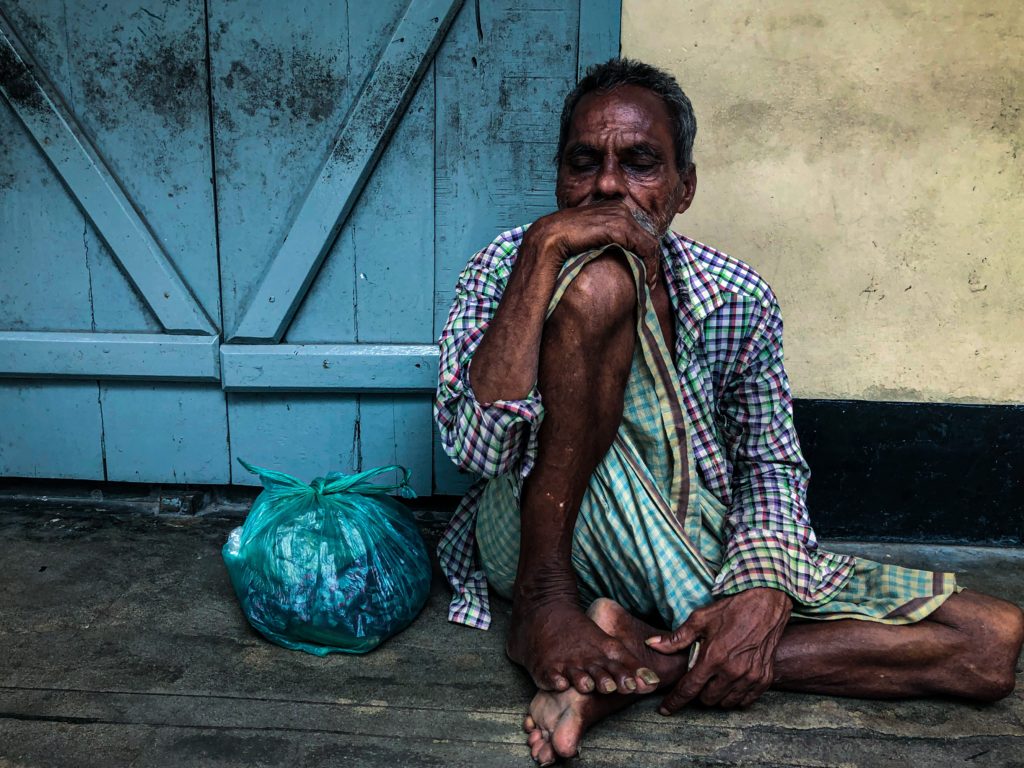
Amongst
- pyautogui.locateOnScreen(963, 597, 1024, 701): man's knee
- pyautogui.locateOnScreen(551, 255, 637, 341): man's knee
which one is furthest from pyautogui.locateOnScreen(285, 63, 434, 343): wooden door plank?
pyautogui.locateOnScreen(963, 597, 1024, 701): man's knee

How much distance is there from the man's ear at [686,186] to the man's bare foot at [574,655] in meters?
0.95

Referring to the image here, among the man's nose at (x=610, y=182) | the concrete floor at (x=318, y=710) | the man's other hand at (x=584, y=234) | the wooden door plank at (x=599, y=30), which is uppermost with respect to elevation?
the wooden door plank at (x=599, y=30)

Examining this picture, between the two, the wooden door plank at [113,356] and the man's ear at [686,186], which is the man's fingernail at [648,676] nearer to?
the man's ear at [686,186]

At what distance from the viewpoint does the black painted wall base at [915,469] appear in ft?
7.63

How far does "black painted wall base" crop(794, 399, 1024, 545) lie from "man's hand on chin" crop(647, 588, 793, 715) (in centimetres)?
87

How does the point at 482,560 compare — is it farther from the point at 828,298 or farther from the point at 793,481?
the point at 828,298

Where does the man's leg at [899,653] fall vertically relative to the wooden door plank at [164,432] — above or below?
below

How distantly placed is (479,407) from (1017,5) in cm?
177

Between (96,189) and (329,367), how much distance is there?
79 centimetres

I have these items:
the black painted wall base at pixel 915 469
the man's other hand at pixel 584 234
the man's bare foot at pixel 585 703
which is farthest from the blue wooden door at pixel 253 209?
the black painted wall base at pixel 915 469

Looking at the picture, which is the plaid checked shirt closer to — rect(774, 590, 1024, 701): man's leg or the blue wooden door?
rect(774, 590, 1024, 701): man's leg

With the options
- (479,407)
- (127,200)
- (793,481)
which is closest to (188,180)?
(127,200)

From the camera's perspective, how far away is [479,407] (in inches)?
61.0

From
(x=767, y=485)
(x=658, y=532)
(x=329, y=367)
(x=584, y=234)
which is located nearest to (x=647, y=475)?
(x=658, y=532)
